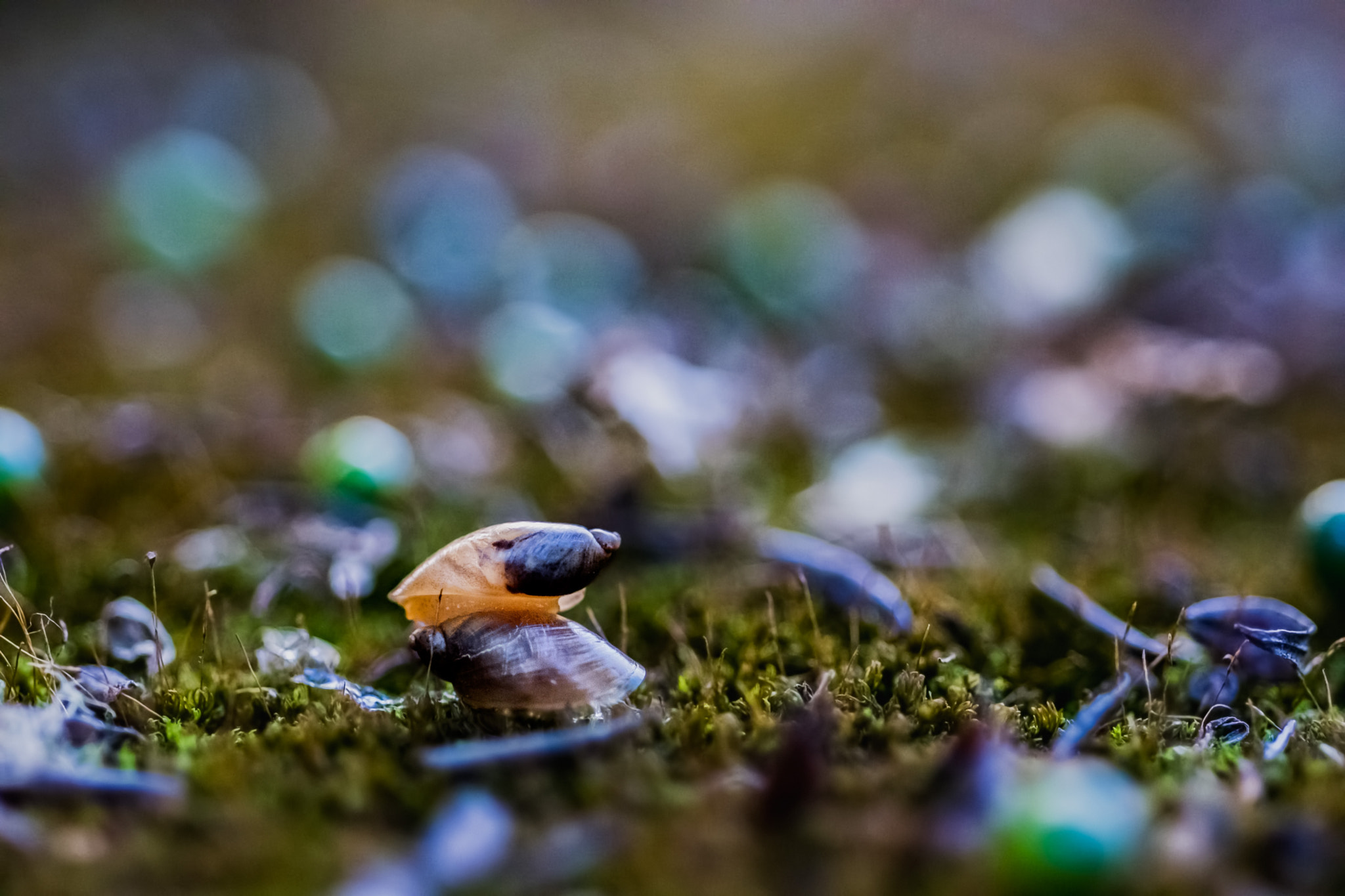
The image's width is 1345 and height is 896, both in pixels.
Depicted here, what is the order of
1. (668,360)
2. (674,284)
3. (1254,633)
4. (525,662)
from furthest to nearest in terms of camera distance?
(674,284) → (668,360) → (1254,633) → (525,662)

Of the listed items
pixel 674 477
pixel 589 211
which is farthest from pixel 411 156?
pixel 674 477

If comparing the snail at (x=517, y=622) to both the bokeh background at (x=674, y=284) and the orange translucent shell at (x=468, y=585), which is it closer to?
the orange translucent shell at (x=468, y=585)

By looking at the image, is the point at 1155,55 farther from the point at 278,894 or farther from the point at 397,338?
the point at 278,894

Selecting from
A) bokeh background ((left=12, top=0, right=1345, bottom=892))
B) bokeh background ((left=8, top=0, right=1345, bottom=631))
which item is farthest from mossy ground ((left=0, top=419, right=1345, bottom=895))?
bokeh background ((left=8, top=0, right=1345, bottom=631))

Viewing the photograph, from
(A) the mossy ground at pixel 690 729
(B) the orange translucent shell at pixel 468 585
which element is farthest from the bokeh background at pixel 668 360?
(B) the orange translucent shell at pixel 468 585

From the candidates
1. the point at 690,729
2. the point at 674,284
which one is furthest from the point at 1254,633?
the point at 674,284

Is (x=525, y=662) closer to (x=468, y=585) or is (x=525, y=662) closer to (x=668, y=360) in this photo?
(x=468, y=585)

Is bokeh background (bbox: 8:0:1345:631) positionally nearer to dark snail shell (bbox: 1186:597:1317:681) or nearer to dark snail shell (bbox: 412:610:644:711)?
dark snail shell (bbox: 1186:597:1317:681)
